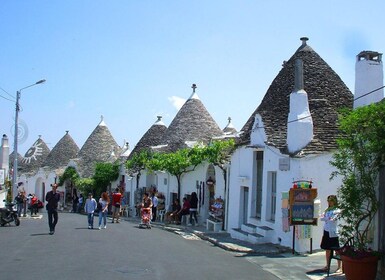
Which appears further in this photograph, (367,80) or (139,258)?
(367,80)

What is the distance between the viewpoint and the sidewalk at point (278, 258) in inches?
419

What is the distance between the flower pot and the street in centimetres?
162

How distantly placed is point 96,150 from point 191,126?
15.9 metres

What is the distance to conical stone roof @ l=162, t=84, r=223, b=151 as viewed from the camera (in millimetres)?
30234

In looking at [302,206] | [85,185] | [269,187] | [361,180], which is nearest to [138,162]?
[85,185]

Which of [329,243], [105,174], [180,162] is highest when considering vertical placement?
[180,162]

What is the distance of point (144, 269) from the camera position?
1038cm

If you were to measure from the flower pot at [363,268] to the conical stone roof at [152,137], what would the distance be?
26556 mm

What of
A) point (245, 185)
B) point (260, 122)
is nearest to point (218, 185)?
point (245, 185)

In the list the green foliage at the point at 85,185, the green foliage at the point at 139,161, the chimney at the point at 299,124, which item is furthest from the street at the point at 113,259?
the green foliage at the point at 85,185

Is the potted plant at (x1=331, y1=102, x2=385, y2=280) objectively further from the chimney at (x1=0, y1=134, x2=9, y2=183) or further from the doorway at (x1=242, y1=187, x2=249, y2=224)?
the chimney at (x1=0, y1=134, x2=9, y2=183)

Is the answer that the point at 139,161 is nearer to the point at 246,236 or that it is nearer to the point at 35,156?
the point at 246,236

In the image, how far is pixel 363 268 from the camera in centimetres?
914

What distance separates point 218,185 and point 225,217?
6.27 ft
